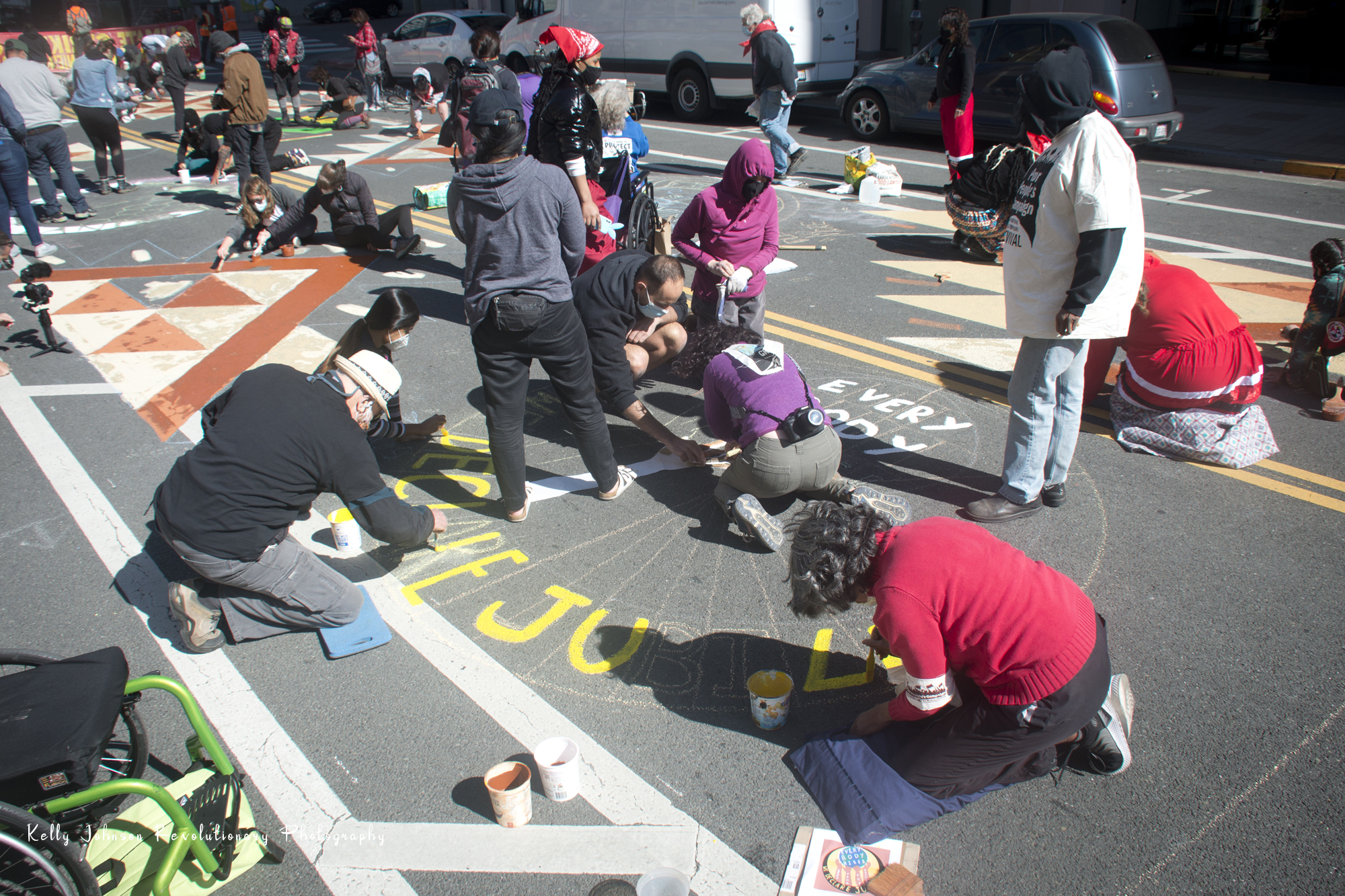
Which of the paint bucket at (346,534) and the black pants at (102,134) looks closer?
the paint bucket at (346,534)

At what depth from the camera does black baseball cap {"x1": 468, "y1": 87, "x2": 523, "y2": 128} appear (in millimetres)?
3383

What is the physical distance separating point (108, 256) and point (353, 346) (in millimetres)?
5638

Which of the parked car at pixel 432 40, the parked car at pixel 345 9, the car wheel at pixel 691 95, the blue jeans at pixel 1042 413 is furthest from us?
the parked car at pixel 345 9

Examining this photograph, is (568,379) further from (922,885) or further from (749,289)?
(922,885)

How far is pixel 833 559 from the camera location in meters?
2.37

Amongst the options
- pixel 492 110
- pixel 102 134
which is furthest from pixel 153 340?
pixel 102 134

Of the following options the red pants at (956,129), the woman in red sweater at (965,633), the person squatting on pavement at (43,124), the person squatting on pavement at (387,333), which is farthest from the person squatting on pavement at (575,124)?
the person squatting on pavement at (43,124)

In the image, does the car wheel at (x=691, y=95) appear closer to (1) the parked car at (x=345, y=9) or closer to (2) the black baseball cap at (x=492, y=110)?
(2) the black baseball cap at (x=492, y=110)

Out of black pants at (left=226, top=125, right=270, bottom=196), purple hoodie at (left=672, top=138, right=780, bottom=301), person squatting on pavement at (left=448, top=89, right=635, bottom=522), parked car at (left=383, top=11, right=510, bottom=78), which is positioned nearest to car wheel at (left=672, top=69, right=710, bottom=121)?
parked car at (left=383, top=11, right=510, bottom=78)

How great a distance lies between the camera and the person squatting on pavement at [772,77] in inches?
380

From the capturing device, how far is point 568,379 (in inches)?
151

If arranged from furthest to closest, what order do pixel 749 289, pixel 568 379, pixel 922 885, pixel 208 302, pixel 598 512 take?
pixel 208 302
pixel 749 289
pixel 598 512
pixel 568 379
pixel 922 885

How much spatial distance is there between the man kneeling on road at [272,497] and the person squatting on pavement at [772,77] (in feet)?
25.3

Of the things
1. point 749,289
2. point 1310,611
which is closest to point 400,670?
point 749,289
